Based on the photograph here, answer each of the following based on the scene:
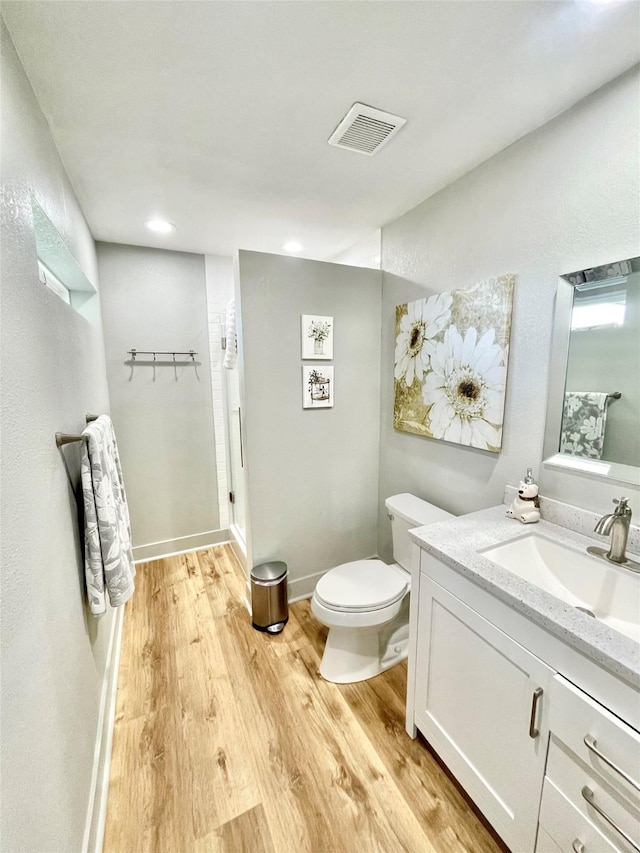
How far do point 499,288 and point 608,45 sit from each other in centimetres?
71

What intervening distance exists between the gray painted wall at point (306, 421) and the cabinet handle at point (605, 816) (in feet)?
5.35

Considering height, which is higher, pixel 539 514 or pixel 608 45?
pixel 608 45

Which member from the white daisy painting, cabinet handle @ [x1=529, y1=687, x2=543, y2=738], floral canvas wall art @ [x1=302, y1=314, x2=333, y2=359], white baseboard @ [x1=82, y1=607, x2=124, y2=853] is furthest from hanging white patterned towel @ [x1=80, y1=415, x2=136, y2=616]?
the white daisy painting

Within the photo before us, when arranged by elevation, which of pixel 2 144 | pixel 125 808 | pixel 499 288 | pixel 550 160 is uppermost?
pixel 550 160

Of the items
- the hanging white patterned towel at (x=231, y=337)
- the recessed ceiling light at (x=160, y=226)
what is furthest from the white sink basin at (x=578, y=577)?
the recessed ceiling light at (x=160, y=226)

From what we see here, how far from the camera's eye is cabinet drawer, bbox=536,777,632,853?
0.80 metres

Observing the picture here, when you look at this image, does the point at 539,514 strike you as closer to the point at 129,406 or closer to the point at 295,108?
the point at 295,108

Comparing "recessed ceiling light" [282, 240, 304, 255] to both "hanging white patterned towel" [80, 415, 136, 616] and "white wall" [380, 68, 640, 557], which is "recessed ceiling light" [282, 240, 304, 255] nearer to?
"white wall" [380, 68, 640, 557]

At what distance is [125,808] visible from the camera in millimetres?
1218

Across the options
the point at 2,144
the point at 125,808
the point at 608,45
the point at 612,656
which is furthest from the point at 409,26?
the point at 125,808

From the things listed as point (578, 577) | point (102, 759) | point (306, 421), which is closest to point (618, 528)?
point (578, 577)

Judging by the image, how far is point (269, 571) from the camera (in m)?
2.07

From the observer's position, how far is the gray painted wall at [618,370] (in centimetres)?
112

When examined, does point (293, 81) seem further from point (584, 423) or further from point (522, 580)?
point (522, 580)
